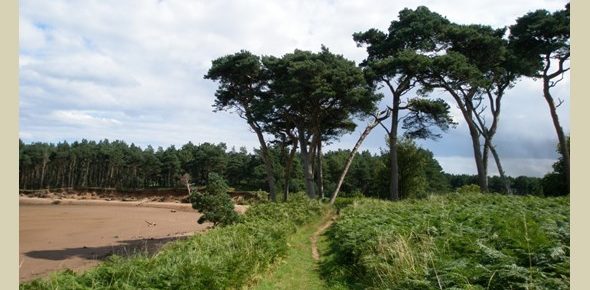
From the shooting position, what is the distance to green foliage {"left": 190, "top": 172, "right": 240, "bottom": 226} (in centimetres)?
Answer: 1878

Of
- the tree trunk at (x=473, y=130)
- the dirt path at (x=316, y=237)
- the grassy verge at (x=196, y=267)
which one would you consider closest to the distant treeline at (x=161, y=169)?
the tree trunk at (x=473, y=130)

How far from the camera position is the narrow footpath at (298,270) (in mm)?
9766

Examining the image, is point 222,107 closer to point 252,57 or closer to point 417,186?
point 252,57

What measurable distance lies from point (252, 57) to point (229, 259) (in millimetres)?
22530

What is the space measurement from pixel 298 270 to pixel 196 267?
4207 millimetres

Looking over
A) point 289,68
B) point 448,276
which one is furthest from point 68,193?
point 448,276

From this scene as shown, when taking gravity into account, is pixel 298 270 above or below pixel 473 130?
below

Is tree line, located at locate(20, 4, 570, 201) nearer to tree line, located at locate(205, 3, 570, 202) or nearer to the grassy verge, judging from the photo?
tree line, located at locate(205, 3, 570, 202)

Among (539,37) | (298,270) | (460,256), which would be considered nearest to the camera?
(460,256)

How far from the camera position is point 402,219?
41.2ft

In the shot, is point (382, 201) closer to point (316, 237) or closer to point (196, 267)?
point (316, 237)

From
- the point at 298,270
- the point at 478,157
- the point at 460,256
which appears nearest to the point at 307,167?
the point at 478,157

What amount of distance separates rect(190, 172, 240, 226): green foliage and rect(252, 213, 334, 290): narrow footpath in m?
3.74

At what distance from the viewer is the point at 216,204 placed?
62.6 ft
